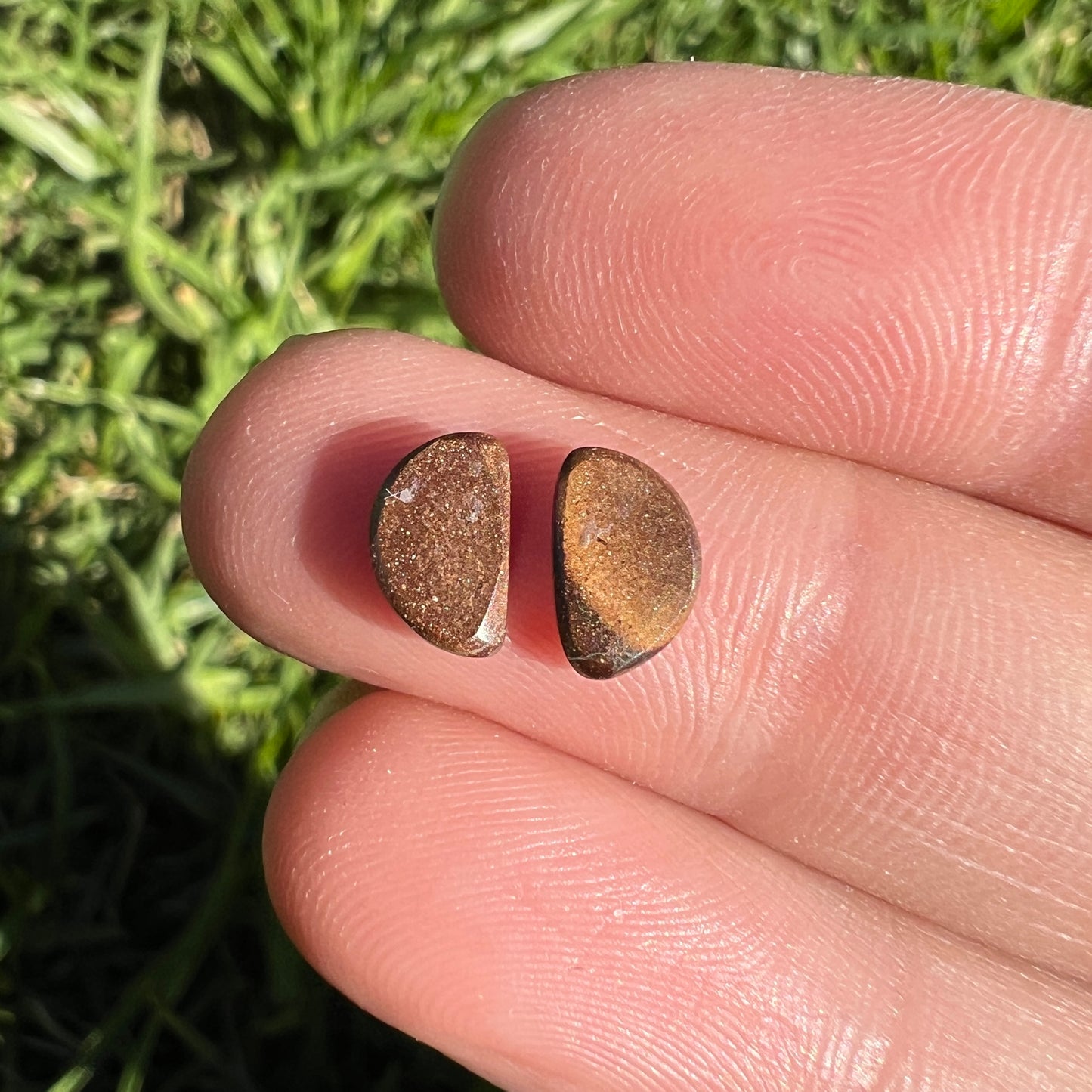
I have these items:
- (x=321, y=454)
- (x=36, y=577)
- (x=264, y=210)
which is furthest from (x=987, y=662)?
(x=36, y=577)

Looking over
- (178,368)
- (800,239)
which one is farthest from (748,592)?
(178,368)

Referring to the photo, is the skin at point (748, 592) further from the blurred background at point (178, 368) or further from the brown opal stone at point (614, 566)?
the blurred background at point (178, 368)

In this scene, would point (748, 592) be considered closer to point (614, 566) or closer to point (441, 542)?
point (614, 566)

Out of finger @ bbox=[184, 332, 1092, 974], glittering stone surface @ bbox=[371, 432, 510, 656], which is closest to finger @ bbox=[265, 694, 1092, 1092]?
finger @ bbox=[184, 332, 1092, 974]

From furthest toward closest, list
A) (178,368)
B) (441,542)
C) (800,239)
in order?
(178,368), (800,239), (441,542)

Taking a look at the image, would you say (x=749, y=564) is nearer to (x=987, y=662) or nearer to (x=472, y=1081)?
(x=987, y=662)

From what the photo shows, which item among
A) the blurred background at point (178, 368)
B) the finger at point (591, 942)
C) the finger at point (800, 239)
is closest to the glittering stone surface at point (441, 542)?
the finger at point (591, 942)
